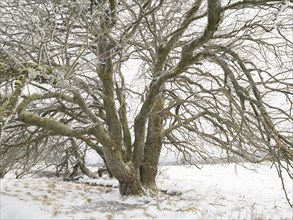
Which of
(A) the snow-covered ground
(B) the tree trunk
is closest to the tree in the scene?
(B) the tree trunk

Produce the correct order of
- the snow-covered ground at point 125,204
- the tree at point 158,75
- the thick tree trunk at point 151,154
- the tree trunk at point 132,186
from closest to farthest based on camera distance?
the tree at point 158,75 < the snow-covered ground at point 125,204 < the tree trunk at point 132,186 < the thick tree trunk at point 151,154

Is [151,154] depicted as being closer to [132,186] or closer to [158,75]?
[132,186]

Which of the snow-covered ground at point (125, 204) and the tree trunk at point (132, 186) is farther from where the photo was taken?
the tree trunk at point (132, 186)

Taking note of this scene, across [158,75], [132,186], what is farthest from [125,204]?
[158,75]

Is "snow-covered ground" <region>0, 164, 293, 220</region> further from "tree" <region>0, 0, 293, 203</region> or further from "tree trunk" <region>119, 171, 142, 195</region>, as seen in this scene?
"tree" <region>0, 0, 293, 203</region>

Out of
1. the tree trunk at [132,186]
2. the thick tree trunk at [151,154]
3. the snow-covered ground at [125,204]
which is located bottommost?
the snow-covered ground at [125,204]

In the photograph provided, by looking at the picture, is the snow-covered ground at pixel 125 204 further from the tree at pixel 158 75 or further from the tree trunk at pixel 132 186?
the tree at pixel 158 75

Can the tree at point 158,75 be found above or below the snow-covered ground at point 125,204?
above

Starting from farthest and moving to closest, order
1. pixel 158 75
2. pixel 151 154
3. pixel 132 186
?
pixel 151 154 → pixel 132 186 → pixel 158 75

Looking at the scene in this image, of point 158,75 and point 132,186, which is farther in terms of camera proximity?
point 132,186

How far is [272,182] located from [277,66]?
618 cm

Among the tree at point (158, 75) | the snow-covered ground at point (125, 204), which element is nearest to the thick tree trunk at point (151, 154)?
the tree at point (158, 75)

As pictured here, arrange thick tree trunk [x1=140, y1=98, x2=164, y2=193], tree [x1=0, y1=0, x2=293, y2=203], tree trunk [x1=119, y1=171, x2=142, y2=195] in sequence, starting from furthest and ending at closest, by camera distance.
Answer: thick tree trunk [x1=140, y1=98, x2=164, y2=193] → tree trunk [x1=119, y1=171, x2=142, y2=195] → tree [x1=0, y1=0, x2=293, y2=203]

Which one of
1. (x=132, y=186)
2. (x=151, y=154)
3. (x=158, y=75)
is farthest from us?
(x=151, y=154)
